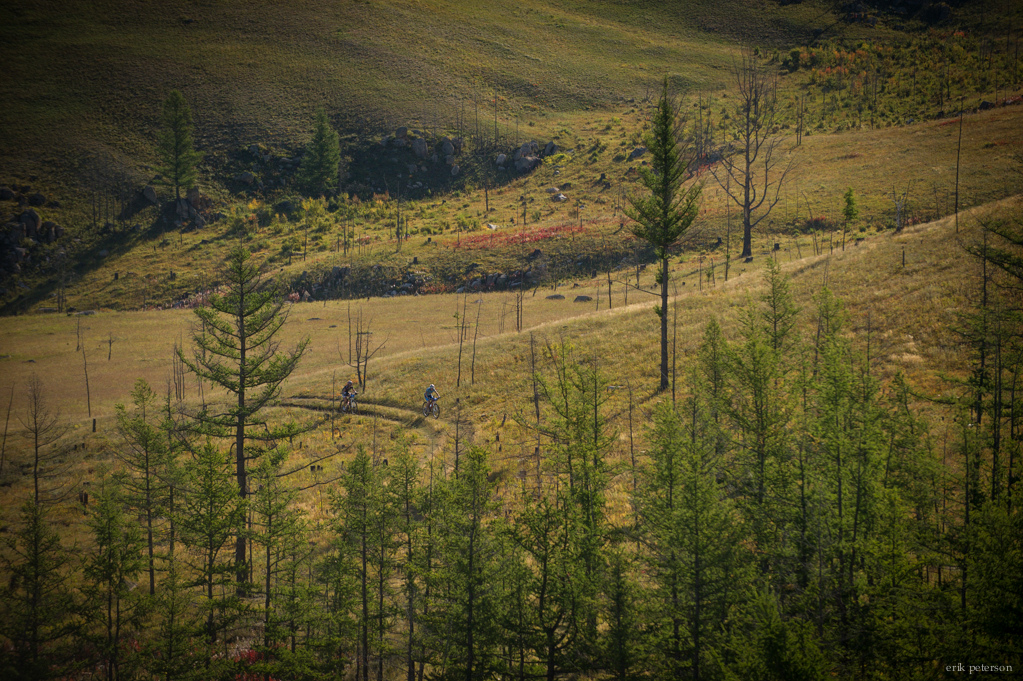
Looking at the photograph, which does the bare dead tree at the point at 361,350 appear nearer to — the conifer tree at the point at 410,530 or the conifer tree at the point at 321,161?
the conifer tree at the point at 410,530

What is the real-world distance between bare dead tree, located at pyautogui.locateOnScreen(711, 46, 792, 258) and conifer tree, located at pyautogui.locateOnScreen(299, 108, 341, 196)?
7020 cm

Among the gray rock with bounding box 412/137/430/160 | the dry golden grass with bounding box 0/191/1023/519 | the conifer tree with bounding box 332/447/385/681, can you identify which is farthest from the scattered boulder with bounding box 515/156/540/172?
the conifer tree with bounding box 332/447/385/681

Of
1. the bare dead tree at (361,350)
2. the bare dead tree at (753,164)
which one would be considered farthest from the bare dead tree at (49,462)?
the bare dead tree at (753,164)

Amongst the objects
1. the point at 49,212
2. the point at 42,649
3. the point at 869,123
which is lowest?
the point at 42,649

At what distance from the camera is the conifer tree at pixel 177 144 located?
108 meters

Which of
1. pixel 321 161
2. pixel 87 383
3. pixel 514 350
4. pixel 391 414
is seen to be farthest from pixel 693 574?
pixel 321 161

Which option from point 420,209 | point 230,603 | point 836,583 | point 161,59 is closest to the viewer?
point 836,583

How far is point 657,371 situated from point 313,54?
142m

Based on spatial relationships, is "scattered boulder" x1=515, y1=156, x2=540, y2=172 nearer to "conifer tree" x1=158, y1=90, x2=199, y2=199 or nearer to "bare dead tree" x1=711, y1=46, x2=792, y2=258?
"bare dead tree" x1=711, y1=46, x2=792, y2=258

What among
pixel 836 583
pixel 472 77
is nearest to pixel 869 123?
pixel 472 77

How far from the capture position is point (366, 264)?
274ft

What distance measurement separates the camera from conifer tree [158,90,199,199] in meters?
108

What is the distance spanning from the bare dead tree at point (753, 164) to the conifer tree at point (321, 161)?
230ft

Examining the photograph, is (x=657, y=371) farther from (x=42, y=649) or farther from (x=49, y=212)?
(x=49, y=212)
